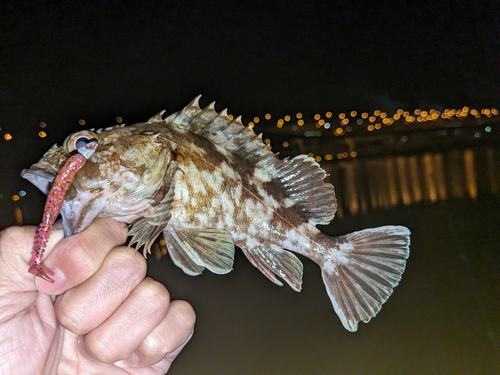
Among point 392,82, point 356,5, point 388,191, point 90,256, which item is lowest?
point 388,191

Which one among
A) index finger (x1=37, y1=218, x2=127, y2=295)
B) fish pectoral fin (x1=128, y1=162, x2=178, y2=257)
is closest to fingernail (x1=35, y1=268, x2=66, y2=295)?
index finger (x1=37, y1=218, x2=127, y2=295)

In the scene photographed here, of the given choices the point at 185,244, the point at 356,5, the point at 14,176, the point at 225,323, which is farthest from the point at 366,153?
the point at 185,244

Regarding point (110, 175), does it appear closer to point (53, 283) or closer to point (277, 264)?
point (53, 283)

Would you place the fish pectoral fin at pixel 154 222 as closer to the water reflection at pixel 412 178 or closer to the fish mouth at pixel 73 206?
the fish mouth at pixel 73 206

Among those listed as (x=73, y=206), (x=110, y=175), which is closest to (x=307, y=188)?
(x=110, y=175)

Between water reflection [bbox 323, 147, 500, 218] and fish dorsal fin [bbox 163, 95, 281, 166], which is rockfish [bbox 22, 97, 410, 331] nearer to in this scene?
fish dorsal fin [bbox 163, 95, 281, 166]

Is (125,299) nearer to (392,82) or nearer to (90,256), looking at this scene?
(90,256)
